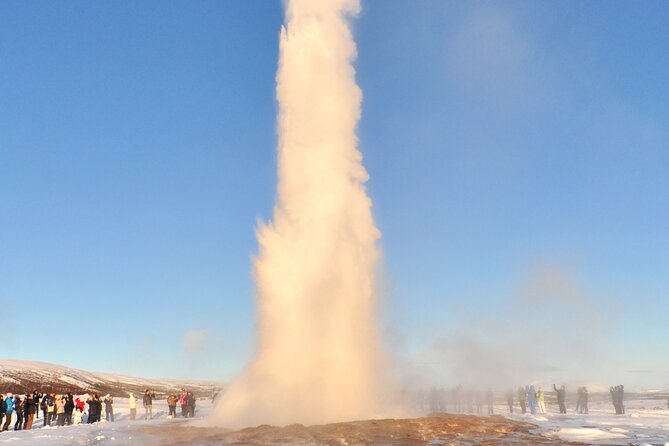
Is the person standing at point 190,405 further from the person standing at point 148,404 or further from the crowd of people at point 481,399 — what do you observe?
the crowd of people at point 481,399

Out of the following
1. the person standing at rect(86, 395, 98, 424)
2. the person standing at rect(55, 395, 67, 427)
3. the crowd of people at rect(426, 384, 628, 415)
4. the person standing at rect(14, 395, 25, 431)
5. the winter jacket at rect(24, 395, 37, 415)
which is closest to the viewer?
the winter jacket at rect(24, 395, 37, 415)

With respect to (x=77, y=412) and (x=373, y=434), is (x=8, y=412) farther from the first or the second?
(x=373, y=434)

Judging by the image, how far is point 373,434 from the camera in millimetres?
18672

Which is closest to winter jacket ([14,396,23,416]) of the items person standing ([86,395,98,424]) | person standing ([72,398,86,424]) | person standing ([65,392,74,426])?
person standing ([65,392,74,426])

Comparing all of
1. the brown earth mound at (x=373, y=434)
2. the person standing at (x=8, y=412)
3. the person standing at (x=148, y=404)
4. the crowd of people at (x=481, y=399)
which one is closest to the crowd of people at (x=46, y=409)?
the person standing at (x=8, y=412)

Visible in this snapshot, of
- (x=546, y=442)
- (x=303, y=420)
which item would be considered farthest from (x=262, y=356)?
(x=546, y=442)

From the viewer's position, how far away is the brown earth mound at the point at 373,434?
680 inches

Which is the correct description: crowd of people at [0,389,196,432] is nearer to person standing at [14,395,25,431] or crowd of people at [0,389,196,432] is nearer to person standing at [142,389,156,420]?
person standing at [14,395,25,431]

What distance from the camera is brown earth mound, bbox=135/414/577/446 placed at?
17266mm

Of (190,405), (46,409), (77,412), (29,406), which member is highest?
(29,406)

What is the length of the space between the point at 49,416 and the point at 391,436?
63.7 feet

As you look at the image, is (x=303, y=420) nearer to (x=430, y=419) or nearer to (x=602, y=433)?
(x=430, y=419)

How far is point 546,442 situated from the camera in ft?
55.4

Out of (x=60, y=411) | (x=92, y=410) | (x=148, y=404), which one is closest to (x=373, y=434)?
(x=60, y=411)
